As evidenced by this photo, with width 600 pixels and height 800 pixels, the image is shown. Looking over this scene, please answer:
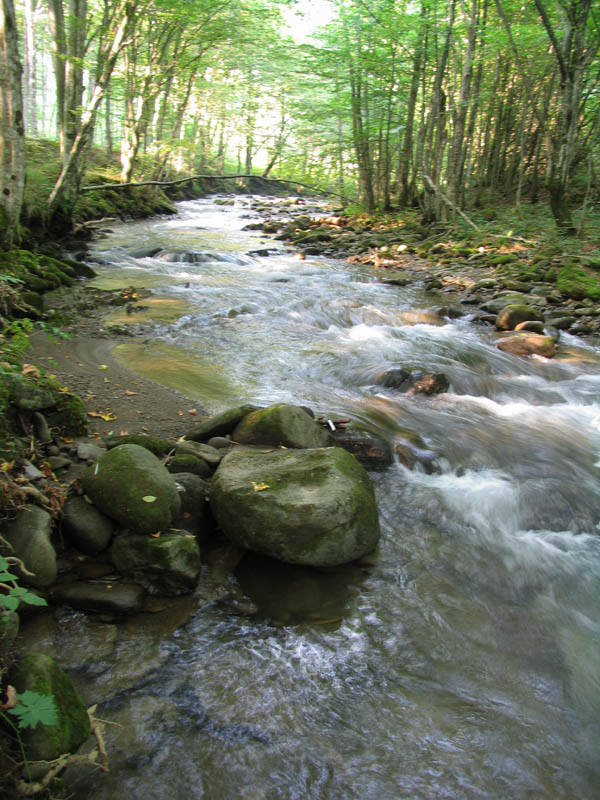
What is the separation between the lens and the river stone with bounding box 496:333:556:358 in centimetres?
810

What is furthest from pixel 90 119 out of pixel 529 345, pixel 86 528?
pixel 86 528

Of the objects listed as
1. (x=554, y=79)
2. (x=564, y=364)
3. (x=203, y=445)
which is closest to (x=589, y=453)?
(x=564, y=364)

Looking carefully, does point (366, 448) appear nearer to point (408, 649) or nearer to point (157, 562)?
point (408, 649)

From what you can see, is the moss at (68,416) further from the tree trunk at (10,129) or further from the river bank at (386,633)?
the tree trunk at (10,129)

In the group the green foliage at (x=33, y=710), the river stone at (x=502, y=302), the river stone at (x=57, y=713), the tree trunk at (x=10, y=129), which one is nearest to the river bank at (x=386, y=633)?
the river stone at (x=57, y=713)

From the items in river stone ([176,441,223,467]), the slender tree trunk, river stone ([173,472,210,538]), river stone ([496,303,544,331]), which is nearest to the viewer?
river stone ([173,472,210,538])

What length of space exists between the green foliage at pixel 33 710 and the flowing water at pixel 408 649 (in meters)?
0.51

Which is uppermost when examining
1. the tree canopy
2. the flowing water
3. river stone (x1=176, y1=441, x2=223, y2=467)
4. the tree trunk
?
the tree canopy

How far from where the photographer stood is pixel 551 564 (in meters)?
3.75

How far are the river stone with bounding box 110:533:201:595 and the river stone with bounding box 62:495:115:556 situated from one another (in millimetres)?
94

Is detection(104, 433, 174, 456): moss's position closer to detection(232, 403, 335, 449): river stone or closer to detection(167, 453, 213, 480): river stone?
detection(167, 453, 213, 480): river stone

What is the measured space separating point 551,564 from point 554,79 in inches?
700

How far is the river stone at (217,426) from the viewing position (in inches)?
170

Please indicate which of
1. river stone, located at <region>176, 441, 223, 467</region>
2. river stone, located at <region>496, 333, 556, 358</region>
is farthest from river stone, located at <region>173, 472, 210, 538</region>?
river stone, located at <region>496, 333, 556, 358</region>
